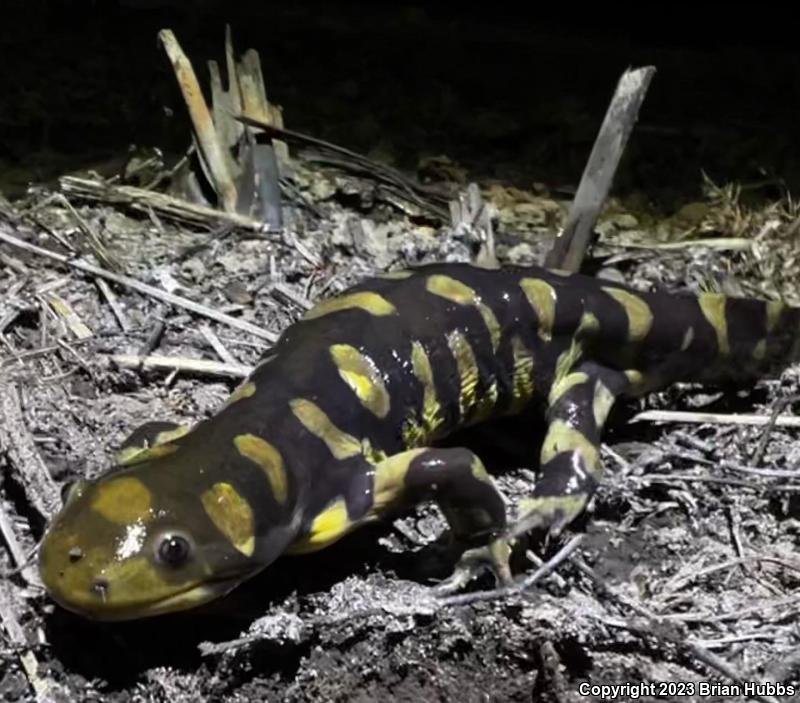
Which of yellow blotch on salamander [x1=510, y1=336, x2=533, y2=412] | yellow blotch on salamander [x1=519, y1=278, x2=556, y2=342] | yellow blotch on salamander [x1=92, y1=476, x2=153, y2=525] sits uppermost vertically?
yellow blotch on salamander [x1=92, y1=476, x2=153, y2=525]

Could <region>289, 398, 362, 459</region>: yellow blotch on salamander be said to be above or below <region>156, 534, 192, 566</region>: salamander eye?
below

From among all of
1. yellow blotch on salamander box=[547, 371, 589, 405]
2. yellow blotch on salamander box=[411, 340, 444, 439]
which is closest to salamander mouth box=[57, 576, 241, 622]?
yellow blotch on salamander box=[411, 340, 444, 439]

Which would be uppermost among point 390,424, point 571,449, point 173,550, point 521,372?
point 173,550

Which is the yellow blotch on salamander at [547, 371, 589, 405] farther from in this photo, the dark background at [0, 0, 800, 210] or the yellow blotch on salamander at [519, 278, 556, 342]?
the dark background at [0, 0, 800, 210]

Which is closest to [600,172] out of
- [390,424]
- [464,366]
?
[464,366]

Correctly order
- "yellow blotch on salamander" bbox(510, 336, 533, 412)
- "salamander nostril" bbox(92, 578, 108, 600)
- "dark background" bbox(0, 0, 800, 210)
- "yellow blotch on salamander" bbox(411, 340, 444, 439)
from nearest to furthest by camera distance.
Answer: "salamander nostril" bbox(92, 578, 108, 600) < "yellow blotch on salamander" bbox(411, 340, 444, 439) < "yellow blotch on salamander" bbox(510, 336, 533, 412) < "dark background" bbox(0, 0, 800, 210)

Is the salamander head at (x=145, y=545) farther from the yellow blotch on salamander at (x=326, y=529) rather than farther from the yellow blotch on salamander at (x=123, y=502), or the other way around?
the yellow blotch on salamander at (x=326, y=529)

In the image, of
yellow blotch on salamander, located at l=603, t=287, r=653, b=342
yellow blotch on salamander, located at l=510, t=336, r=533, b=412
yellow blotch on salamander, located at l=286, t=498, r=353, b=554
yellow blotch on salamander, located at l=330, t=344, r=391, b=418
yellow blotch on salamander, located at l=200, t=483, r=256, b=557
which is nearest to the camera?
yellow blotch on salamander, located at l=200, t=483, r=256, b=557

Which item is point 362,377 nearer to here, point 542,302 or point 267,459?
point 267,459
